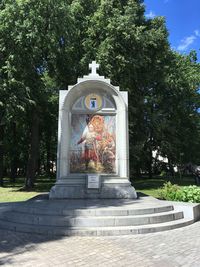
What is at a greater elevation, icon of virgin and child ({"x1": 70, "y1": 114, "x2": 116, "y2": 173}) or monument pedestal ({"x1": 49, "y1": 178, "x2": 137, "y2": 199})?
icon of virgin and child ({"x1": 70, "y1": 114, "x2": 116, "y2": 173})

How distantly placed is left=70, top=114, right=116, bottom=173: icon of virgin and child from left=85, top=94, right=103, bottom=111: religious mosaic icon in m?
0.43

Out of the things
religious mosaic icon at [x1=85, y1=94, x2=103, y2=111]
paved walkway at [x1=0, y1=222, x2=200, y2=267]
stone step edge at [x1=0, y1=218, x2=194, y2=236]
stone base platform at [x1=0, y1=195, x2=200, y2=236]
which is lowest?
paved walkway at [x1=0, y1=222, x2=200, y2=267]

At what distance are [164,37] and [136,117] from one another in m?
7.06

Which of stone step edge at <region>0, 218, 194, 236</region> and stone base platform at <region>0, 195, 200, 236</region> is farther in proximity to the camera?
stone base platform at <region>0, 195, 200, 236</region>

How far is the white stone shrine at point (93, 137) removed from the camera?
1475 cm

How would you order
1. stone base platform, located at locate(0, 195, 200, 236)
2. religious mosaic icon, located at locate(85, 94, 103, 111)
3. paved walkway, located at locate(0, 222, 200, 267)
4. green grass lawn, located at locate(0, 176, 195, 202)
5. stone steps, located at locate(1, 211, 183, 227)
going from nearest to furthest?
paved walkway, located at locate(0, 222, 200, 267) → stone base platform, located at locate(0, 195, 200, 236) → stone steps, located at locate(1, 211, 183, 227) → religious mosaic icon, located at locate(85, 94, 103, 111) → green grass lawn, located at locate(0, 176, 195, 202)

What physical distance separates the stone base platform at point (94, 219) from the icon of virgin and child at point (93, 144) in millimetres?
4086

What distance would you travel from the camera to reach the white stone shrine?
48.4ft

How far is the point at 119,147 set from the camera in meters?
15.3

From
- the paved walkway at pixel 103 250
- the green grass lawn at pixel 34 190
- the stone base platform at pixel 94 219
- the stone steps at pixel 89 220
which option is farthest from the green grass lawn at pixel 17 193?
the paved walkway at pixel 103 250

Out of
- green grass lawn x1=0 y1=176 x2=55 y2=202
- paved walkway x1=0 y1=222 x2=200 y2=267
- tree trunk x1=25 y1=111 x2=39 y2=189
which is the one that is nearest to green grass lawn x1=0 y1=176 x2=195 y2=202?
green grass lawn x1=0 y1=176 x2=55 y2=202

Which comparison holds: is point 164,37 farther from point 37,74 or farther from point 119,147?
point 119,147

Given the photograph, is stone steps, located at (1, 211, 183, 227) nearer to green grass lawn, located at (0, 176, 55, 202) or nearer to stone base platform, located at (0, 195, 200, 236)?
stone base platform, located at (0, 195, 200, 236)

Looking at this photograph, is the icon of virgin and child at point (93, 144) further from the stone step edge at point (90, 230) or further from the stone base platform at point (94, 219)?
the stone step edge at point (90, 230)
